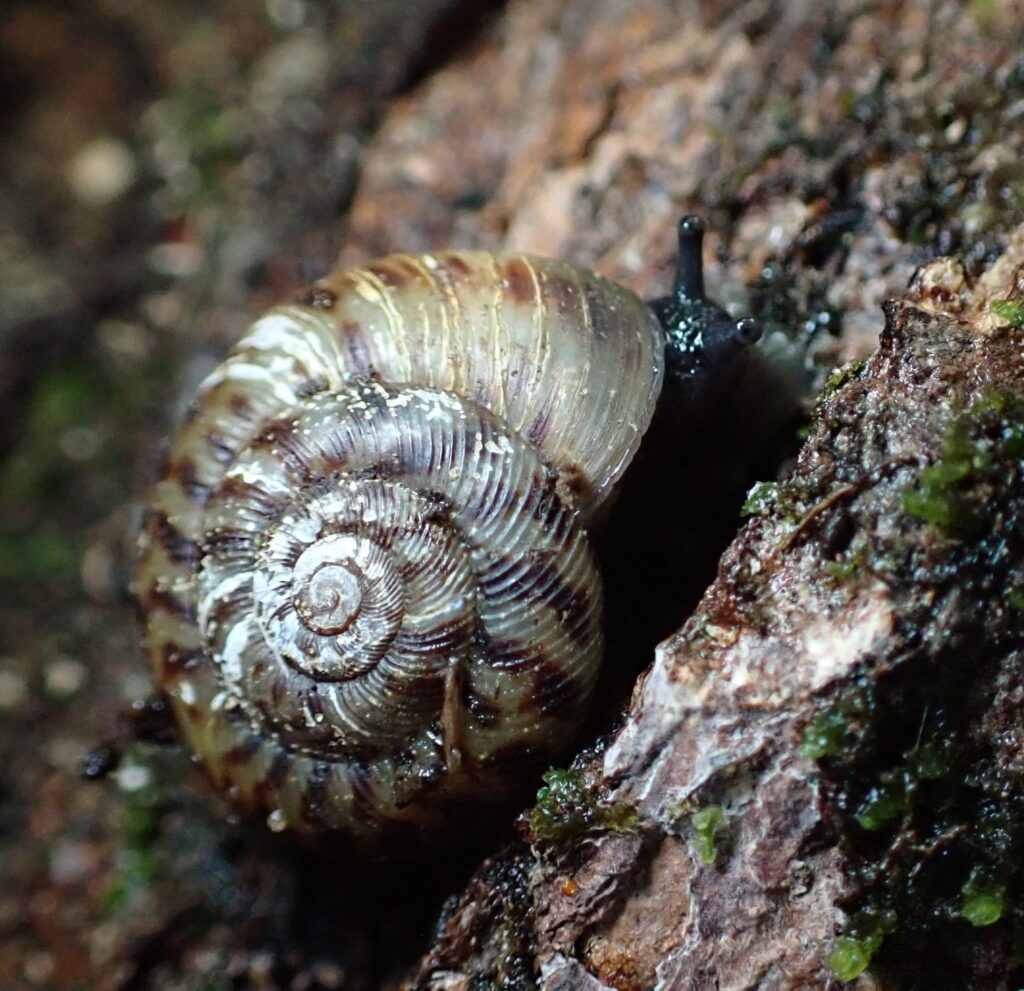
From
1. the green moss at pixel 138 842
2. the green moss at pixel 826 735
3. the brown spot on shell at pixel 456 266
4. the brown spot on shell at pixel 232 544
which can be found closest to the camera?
the green moss at pixel 826 735

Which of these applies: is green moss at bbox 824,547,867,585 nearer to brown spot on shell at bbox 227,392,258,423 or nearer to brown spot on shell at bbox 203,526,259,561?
brown spot on shell at bbox 203,526,259,561

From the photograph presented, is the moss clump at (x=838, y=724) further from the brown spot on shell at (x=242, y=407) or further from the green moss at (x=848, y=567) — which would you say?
the brown spot on shell at (x=242, y=407)

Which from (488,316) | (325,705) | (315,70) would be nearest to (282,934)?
(325,705)

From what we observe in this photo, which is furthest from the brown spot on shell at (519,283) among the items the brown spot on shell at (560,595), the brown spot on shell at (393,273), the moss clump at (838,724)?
the moss clump at (838,724)

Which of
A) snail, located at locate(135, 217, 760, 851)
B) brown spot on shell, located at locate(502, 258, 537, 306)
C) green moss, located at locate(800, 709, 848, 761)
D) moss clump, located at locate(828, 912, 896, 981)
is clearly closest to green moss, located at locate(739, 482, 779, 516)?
snail, located at locate(135, 217, 760, 851)

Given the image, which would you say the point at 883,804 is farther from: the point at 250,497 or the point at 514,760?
the point at 250,497

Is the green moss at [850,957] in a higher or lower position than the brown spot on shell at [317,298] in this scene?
lower
